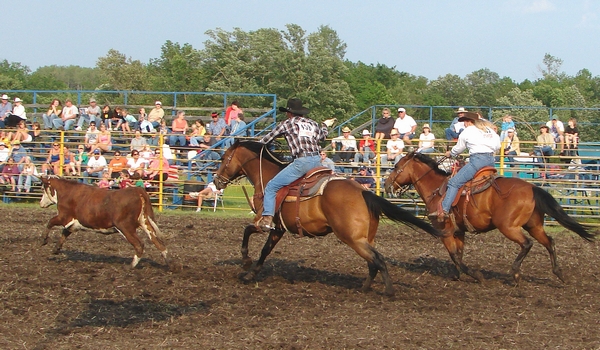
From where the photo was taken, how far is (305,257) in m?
10.5

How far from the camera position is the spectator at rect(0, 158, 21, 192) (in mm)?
17594

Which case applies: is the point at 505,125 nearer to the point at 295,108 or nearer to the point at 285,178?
the point at 295,108

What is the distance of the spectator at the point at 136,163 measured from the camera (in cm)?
1656

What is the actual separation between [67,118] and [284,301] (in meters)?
14.2

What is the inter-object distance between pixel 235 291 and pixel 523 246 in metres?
3.56

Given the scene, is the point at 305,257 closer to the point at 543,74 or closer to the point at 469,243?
the point at 469,243

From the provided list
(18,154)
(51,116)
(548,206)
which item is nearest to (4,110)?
(51,116)

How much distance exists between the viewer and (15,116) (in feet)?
65.4

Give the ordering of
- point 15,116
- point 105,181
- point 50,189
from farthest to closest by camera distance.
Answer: point 15,116
point 105,181
point 50,189

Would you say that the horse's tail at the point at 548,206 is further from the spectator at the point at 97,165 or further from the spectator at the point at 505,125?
the spectator at the point at 97,165

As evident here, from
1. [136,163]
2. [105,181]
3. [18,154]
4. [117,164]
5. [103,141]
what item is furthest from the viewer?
[18,154]

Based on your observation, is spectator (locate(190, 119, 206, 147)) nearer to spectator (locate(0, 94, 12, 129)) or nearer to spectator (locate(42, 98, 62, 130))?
spectator (locate(42, 98, 62, 130))

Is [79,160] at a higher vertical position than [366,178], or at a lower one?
higher

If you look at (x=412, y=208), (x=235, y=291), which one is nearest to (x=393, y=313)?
(x=235, y=291)
